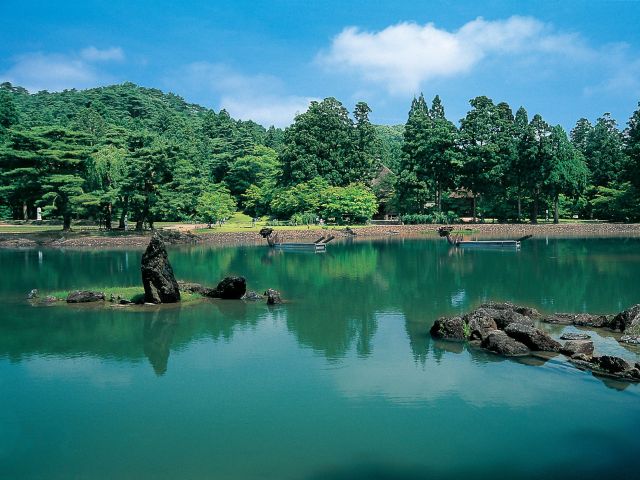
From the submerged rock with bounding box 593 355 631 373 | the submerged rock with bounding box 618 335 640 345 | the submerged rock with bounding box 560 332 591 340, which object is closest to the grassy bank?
the submerged rock with bounding box 560 332 591 340

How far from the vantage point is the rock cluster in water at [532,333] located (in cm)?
1107

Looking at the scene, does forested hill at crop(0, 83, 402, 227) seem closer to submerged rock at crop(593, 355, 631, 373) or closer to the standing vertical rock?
the standing vertical rock

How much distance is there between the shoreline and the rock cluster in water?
3126cm

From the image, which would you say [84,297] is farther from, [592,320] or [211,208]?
[211,208]

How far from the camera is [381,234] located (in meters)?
53.0

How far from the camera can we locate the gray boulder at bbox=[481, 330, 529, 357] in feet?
40.8

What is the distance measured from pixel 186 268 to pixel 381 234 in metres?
27.4

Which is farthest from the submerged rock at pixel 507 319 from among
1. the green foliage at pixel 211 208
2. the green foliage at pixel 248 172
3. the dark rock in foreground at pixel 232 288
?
the green foliage at pixel 248 172

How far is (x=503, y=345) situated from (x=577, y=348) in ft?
4.96

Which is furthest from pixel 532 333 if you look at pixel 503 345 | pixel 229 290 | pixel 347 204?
pixel 347 204

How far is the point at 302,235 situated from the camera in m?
48.3

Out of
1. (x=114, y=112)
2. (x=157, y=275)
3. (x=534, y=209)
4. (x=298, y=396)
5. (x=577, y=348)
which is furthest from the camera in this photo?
(x=114, y=112)

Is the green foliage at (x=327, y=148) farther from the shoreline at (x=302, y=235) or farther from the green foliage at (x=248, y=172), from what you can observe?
the shoreline at (x=302, y=235)

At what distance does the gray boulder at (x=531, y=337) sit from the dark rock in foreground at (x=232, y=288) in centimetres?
957
